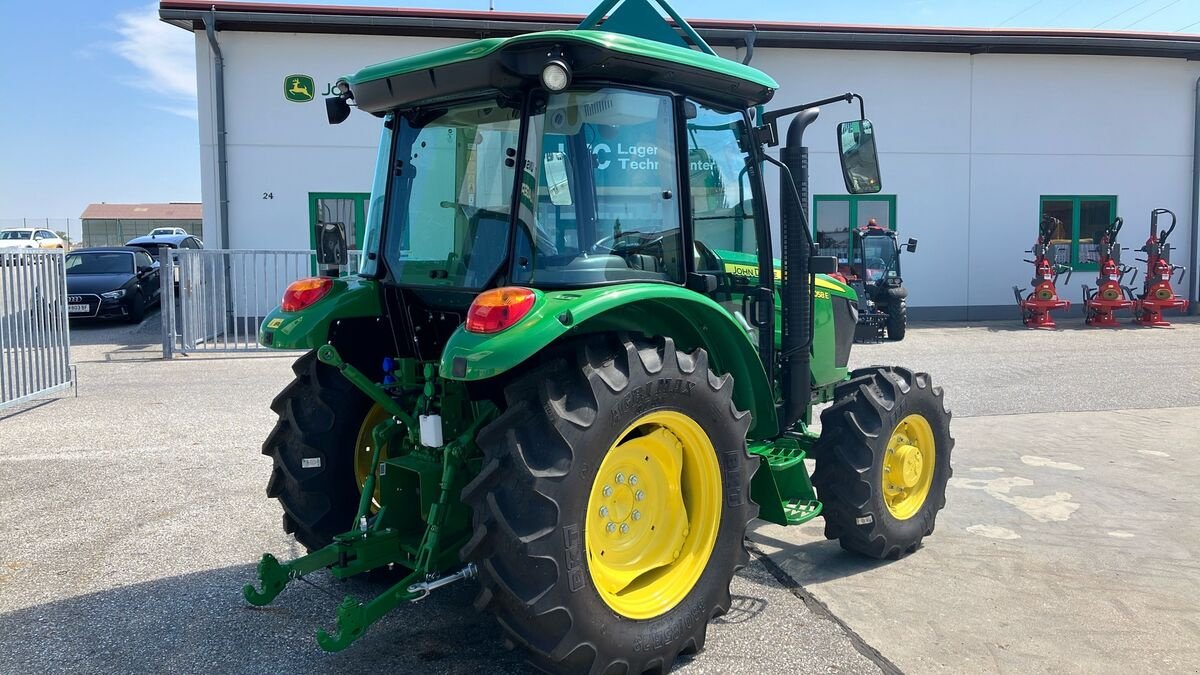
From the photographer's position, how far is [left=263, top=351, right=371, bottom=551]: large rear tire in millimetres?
4055

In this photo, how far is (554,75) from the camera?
3.09m

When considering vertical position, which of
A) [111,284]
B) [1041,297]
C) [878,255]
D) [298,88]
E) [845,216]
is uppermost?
[298,88]

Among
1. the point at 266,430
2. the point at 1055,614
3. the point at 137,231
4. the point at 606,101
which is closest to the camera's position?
the point at 606,101

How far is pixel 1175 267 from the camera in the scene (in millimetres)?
17734

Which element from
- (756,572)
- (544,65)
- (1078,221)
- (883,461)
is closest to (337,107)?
(544,65)

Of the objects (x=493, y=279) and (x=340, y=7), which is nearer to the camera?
(x=493, y=279)

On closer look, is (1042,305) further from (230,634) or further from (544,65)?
(230,634)

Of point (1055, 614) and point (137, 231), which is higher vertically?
point (137, 231)

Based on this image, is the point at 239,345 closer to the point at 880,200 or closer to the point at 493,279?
the point at 493,279

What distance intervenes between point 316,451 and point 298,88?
11941mm

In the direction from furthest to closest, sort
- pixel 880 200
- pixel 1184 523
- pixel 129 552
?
1. pixel 880 200
2. pixel 1184 523
3. pixel 129 552

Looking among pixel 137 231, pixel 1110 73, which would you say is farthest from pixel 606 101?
pixel 137 231

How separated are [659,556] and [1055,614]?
1915 mm

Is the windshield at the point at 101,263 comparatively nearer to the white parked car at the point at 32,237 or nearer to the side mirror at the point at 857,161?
the side mirror at the point at 857,161
